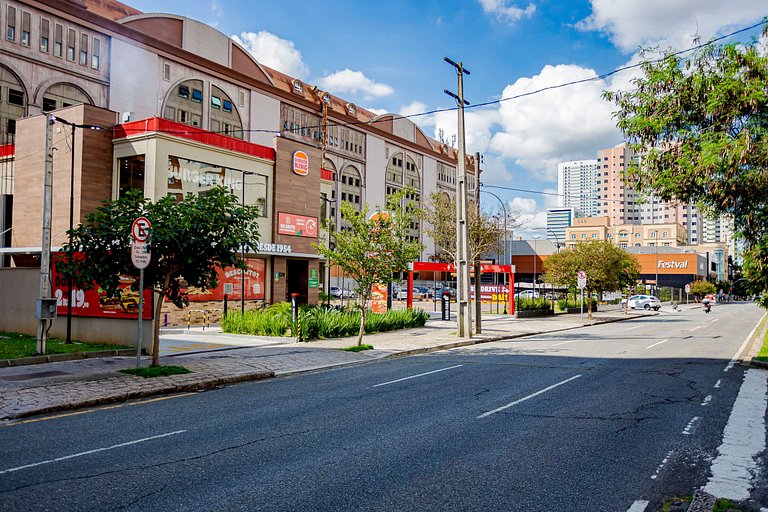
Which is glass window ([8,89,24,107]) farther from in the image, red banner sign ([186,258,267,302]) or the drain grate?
the drain grate

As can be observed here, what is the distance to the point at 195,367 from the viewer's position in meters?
13.7

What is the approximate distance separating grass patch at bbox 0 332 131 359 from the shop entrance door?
1746 cm

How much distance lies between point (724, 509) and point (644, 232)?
6152 inches

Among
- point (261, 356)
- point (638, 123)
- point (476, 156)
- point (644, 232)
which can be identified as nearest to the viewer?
point (638, 123)

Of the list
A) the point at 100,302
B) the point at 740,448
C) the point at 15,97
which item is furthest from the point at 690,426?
the point at 15,97

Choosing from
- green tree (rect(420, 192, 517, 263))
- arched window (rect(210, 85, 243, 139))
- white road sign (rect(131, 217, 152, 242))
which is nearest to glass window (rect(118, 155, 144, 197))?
white road sign (rect(131, 217, 152, 242))

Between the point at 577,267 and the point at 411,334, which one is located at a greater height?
the point at 577,267

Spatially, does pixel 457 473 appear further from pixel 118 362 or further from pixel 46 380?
pixel 118 362

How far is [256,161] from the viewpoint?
32.1 m

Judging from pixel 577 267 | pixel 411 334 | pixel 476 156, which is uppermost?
pixel 476 156

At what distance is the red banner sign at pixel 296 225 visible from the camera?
32812mm

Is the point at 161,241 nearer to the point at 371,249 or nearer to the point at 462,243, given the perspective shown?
the point at 371,249

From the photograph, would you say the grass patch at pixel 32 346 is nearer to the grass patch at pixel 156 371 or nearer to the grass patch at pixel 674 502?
the grass patch at pixel 156 371

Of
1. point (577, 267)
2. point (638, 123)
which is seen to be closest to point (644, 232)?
point (577, 267)
